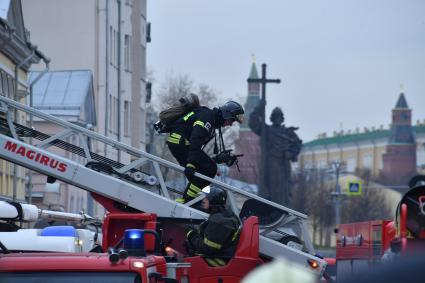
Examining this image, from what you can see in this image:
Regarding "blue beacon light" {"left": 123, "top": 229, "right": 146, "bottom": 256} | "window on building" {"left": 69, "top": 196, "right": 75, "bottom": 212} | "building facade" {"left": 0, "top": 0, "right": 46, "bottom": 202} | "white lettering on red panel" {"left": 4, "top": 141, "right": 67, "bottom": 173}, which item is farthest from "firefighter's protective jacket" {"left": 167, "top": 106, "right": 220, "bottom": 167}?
"window on building" {"left": 69, "top": 196, "right": 75, "bottom": 212}

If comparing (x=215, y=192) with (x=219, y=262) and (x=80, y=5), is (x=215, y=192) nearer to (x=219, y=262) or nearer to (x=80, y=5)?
(x=219, y=262)

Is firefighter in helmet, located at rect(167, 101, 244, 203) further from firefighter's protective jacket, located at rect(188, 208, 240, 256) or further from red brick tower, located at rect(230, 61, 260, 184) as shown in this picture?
red brick tower, located at rect(230, 61, 260, 184)

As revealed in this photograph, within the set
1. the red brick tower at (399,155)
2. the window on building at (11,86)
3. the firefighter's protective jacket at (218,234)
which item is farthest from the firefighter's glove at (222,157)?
the red brick tower at (399,155)

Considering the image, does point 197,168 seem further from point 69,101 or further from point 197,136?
point 69,101

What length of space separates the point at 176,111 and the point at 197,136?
0.47 m

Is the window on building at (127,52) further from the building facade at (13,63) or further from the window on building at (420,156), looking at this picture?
the window on building at (420,156)

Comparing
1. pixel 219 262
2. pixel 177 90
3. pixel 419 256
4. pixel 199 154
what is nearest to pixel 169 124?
pixel 199 154

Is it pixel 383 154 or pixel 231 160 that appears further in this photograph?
pixel 383 154

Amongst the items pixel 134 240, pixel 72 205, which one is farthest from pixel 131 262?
pixel 72 205

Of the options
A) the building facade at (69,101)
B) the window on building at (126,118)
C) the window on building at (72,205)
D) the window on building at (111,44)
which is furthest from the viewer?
the window on building at (126,118)

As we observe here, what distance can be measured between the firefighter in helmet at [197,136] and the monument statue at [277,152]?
3362 centimetres

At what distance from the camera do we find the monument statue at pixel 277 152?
46.9 meters

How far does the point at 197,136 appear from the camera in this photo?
40.6 feet

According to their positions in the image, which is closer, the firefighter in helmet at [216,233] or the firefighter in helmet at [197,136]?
the firefighter in helmet at [216,233]
